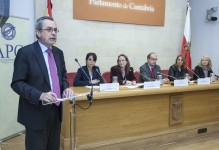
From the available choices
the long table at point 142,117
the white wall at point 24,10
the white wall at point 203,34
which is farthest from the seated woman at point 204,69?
the white wall at point 24,10

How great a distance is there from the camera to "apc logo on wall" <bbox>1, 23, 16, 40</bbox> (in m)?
2.85

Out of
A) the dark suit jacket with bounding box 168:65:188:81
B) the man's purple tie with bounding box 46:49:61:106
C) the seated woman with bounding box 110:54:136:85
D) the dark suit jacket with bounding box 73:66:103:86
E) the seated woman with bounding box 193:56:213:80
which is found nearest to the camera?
the man's purple tie with bounding box 46:49:61:106

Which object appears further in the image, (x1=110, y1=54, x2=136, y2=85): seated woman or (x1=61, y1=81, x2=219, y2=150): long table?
(x1=110, y1=54, x2=136, y2=85): seated woman

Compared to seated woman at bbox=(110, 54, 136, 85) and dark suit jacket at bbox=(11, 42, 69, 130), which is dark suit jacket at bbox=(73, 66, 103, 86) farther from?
dark suit jacket at bbox=(11, 42, 69, 130)

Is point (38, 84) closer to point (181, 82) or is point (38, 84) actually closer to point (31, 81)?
point (31, 81)

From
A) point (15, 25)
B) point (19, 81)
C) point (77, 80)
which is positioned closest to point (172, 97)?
point (77, 80)

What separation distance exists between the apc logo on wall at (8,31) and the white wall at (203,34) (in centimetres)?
397

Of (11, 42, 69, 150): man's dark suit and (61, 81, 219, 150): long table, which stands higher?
(11, 42, 69, 150): man's dark suit

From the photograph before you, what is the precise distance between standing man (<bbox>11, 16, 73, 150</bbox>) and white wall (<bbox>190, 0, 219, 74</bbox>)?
4.28 metres

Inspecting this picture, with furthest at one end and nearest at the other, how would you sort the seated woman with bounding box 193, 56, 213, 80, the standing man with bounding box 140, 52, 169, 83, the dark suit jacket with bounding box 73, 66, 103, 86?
the seated woman with bounding box 193, 56, 213, 80 → the standing man with bounding box 140, 52, 169, 83 → the dark suit jacket with bounding box 73, 66, 103, 86

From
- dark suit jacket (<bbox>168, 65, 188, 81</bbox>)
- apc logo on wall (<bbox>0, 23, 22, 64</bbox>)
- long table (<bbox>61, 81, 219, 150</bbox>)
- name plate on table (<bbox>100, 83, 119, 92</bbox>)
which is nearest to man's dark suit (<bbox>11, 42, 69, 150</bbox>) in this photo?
long table (<bbox>61, 81, 219, 150</bbox>)

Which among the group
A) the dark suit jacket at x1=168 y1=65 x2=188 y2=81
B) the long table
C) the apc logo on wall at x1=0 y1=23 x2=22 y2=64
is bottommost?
the long table

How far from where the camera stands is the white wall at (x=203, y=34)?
4941 millimetres

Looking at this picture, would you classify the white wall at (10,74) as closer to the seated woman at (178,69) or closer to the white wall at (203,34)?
the seated woman at (178,69)
